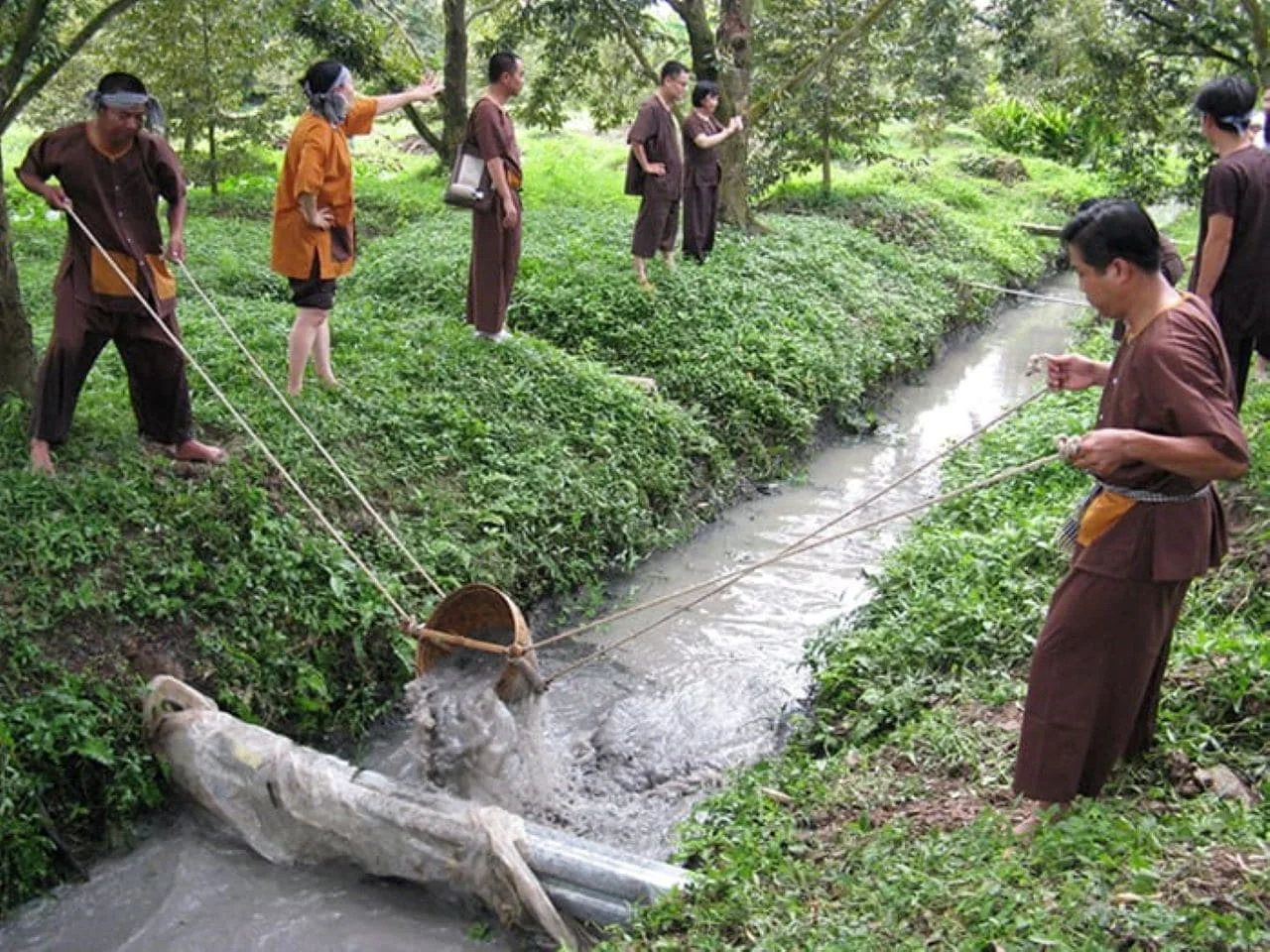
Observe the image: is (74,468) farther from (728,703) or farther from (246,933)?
(728,703)

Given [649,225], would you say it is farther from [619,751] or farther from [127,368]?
[619,751]

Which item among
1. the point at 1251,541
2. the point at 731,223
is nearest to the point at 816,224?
the point at 731,223

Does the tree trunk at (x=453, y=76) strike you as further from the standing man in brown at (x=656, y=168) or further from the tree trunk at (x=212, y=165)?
the standing man in brown at (x=656, y=168)

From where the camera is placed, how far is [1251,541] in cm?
537

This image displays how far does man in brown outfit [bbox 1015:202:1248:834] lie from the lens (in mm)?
3213

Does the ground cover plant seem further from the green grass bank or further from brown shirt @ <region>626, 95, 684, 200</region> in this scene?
brown shirt @ <region>626, 95, 684, 200</region>

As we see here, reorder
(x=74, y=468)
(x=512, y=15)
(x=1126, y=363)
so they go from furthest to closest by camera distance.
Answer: (x=512, y=15)
(x=74, y=468)
(x=1126, y=363)

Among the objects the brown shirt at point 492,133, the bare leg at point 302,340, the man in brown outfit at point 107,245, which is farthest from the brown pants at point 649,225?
the man in brown outfit at point 107,245

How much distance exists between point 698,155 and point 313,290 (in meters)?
5.46

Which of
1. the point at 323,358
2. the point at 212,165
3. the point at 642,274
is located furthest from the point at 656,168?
the point at 212,165

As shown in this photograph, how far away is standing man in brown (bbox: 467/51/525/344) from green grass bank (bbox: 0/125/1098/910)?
0.27 metres

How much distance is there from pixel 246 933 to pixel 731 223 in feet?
33.7

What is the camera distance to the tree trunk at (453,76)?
1437 cm

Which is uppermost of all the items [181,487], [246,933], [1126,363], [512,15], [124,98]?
[512,15]
